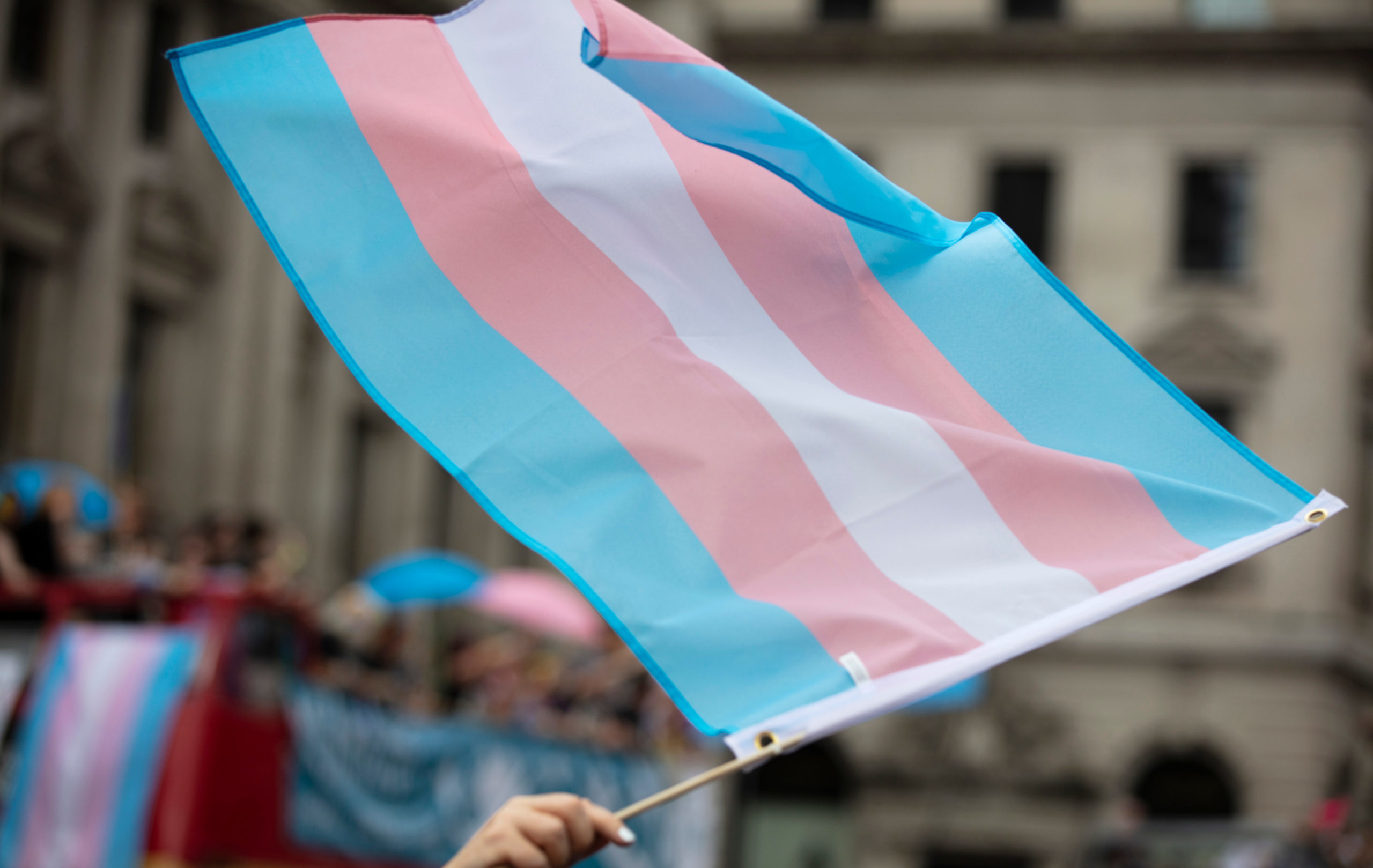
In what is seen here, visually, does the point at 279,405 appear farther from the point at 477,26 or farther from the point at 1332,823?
the point at 477,26

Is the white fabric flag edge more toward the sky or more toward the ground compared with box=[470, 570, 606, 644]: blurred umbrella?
more toward the sky

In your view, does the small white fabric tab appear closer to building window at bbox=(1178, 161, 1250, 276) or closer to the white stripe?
the white stripe

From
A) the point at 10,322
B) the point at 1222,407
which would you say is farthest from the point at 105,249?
the point at 1222,407

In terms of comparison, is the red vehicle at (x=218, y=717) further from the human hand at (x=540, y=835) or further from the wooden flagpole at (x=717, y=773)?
the human hand at (x=540, y=835)

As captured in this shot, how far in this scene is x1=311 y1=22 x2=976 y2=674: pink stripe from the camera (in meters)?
3.63

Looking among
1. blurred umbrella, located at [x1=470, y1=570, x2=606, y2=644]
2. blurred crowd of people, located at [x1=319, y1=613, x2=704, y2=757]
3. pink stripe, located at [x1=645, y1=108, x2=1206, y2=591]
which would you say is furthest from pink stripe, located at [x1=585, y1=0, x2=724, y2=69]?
blurred umbrella, located at [x1=470, y1=570, x2=606, y2=644]

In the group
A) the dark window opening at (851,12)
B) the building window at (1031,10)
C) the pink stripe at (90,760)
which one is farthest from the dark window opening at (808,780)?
the pink stripe at (90,760)

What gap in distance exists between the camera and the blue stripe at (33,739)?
9.26 metres

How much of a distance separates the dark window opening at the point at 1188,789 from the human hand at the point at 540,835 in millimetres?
30553

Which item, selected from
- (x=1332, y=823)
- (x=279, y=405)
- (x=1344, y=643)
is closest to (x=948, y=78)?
(x=1344, y=643)

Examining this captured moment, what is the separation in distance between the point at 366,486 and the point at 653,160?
88.4 feet

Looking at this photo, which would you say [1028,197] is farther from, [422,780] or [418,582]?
[422,780]

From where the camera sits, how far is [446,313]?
3918mm

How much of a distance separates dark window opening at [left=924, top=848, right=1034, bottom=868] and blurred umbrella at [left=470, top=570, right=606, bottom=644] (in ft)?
52.4
